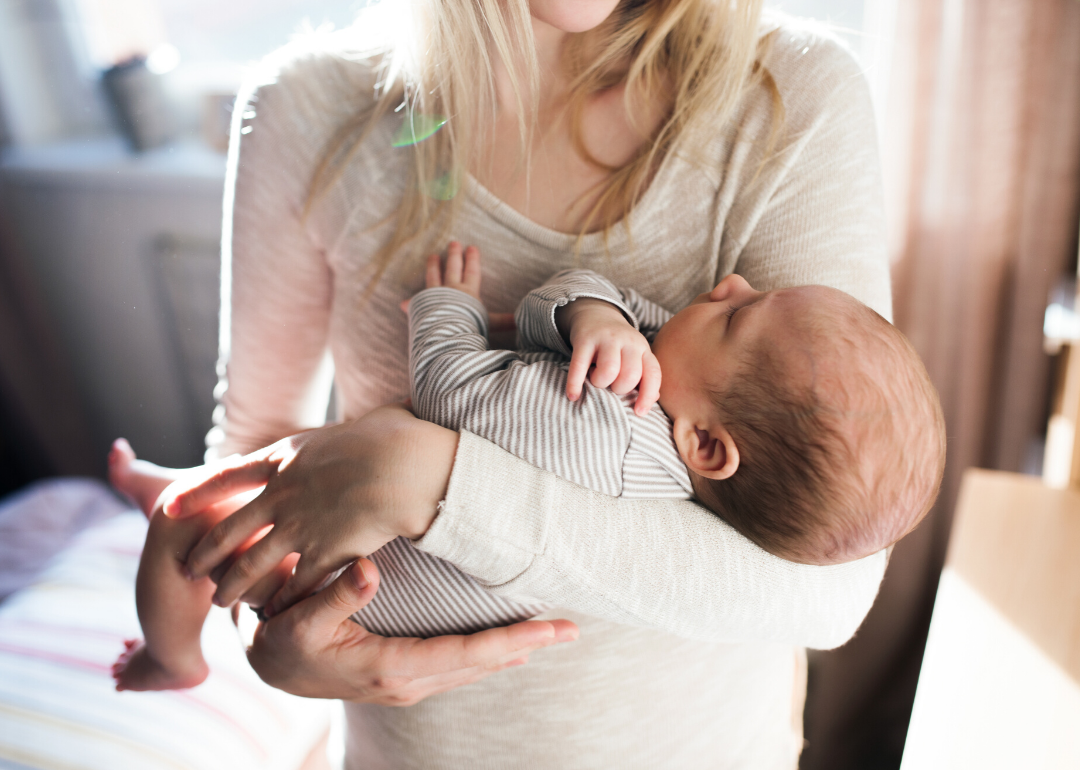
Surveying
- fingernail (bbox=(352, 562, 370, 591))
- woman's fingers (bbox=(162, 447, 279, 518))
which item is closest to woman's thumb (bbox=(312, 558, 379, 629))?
fingernail (bbox=(352, 562, 370, 591))

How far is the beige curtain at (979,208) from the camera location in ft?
3.41

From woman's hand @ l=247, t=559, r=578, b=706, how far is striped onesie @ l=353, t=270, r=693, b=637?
26 millimetres

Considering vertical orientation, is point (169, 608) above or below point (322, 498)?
below

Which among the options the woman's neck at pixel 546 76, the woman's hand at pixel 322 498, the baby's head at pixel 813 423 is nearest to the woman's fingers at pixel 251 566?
the woman's hand at pixel 322 498

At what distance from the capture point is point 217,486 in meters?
0.58

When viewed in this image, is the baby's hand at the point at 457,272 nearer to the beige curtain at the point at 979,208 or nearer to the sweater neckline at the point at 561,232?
the sweater neckline at the point at 561,232

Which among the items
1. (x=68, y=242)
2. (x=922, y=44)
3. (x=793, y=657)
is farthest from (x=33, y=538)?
(x=922, y=44)

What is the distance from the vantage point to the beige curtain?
1.04 m

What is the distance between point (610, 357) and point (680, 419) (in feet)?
0.33

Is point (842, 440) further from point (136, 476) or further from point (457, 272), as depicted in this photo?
point (136, 476)

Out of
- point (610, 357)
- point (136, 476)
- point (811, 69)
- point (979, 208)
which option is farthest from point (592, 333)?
point (979, 208)

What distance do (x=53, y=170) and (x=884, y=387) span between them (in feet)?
2.39

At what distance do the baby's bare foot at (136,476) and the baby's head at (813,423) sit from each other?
1.61 ft

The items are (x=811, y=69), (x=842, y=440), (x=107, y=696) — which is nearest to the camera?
(x=842, y=440)
